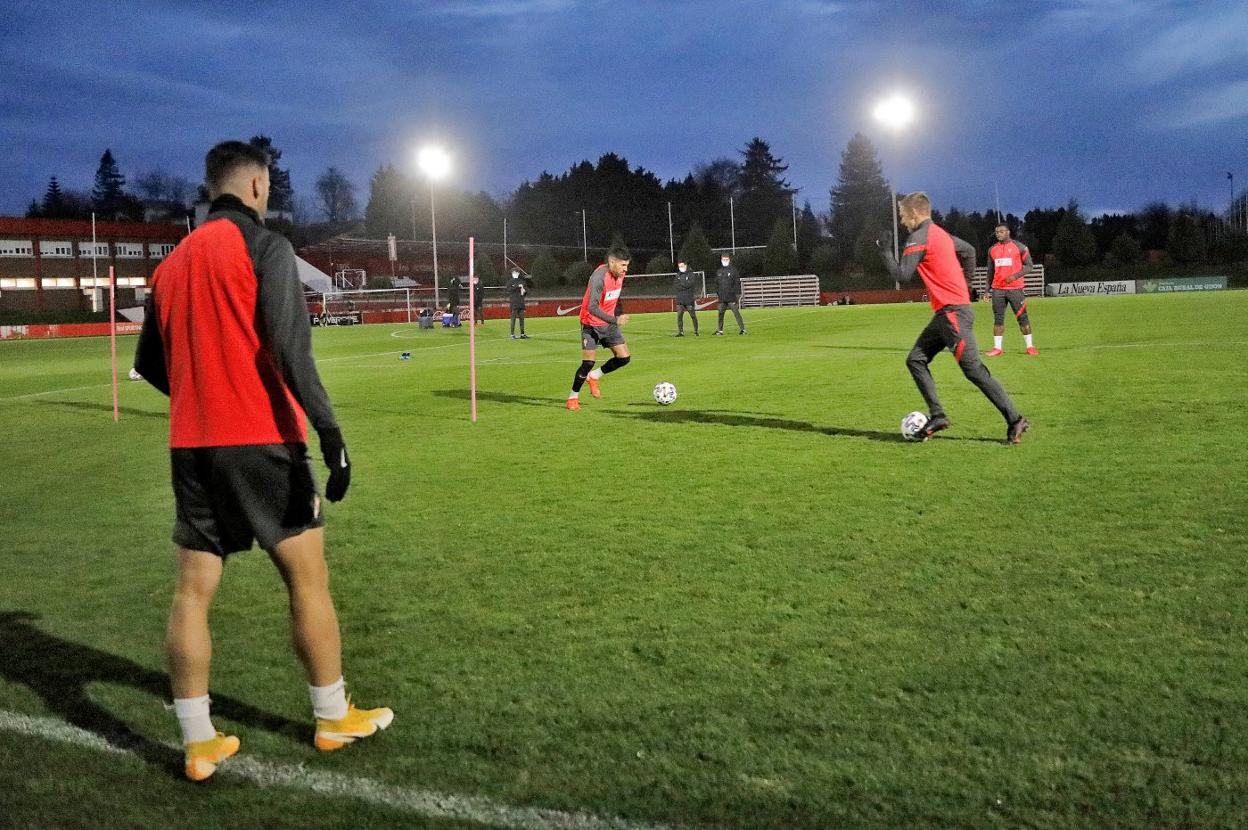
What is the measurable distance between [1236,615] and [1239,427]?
5.97m

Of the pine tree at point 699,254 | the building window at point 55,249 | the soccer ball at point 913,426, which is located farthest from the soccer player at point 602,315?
the building window at point 55,249

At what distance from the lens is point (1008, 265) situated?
62.4 feet

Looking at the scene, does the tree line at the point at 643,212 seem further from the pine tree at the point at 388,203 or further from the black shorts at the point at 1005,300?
the black shorts at the point at 1005,300

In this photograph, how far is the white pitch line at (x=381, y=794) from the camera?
123 inches

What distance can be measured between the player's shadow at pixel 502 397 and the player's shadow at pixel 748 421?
161 centimetres

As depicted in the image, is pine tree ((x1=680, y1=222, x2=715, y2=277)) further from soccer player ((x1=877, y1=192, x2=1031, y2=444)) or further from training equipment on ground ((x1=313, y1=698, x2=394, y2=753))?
training equipment on ground ((x1=313, y1=698, x2=394, y2=753))

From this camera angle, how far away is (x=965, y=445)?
31.3ft

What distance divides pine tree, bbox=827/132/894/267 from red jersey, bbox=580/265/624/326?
320ft

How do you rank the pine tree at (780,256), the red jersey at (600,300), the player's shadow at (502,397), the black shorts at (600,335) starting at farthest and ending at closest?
the pine tree at (780,256) → the player's shadow at (502,397) → the black shorts at (600,335) → the red jersey at (600,300)

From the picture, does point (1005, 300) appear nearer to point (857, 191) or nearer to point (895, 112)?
point (895, 112)

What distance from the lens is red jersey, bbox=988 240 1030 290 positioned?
19.0 metres

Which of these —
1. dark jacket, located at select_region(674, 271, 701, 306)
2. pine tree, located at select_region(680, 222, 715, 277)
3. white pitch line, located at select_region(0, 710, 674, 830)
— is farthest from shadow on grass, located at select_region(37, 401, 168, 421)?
pine tree, located at select_region(680, 222, 715, 277)

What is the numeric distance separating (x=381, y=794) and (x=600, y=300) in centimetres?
1105

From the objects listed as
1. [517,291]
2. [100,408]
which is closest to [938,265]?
[100,408]
